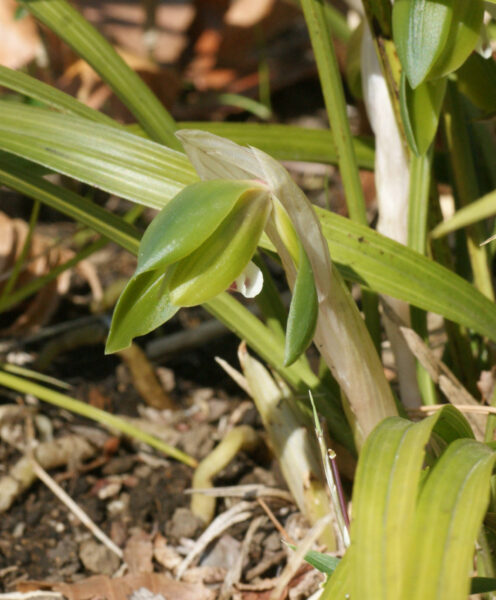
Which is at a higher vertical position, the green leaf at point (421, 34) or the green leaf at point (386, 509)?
the green leaf at point (421, 34)

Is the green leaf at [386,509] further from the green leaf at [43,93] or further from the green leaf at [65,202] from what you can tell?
the green leaf at [43,93]

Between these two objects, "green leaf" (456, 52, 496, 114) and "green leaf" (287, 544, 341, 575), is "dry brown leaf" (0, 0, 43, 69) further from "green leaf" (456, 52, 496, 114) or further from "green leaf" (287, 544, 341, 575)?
"green leaf" (287, 544, 341, 575)

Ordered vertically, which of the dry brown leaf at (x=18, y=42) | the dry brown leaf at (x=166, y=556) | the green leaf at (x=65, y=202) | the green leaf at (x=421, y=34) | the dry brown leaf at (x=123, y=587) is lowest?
the dry brown leaf at (x=123, y=587)

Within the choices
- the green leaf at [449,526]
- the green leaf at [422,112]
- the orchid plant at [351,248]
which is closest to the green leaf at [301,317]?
the orchid plant at [351,248]

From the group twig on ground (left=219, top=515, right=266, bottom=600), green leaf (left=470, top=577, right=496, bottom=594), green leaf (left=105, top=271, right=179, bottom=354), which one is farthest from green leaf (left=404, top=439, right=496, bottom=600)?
twig on ground (left=219, top=515, right=266, bottom=600)

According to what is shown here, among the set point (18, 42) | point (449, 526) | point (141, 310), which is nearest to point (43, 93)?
point (141, 310)

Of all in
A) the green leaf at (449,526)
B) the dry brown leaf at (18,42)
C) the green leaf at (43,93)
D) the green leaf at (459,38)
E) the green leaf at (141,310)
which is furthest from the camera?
the dry brown leaf at (18,42)

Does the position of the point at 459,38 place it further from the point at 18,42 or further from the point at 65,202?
the point at 18,42
